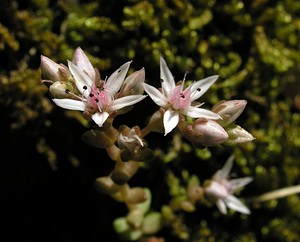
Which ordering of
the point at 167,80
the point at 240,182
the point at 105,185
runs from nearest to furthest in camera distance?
the point at 167,80, the point at 105,185, the point at 240,182

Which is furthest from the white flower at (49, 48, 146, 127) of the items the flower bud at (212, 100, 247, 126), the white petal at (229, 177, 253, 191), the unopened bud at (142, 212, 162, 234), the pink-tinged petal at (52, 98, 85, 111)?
the white petal at (229, 177, 253, 191)

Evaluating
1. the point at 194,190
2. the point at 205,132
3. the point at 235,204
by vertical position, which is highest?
the point at 205,132

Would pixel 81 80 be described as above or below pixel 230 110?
above

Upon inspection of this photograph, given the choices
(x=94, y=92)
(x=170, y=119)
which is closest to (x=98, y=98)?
(x=94, y=92)

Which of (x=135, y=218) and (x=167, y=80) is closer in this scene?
(x=167, y=80)

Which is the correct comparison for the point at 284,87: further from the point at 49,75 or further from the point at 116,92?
the point at 49,75

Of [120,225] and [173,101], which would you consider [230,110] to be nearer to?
[173,101]

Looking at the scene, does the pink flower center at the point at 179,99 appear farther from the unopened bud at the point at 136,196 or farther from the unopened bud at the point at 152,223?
the unopened bud at the point at 152,223

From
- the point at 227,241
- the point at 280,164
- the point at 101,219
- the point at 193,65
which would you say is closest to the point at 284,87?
the point at 280,164
